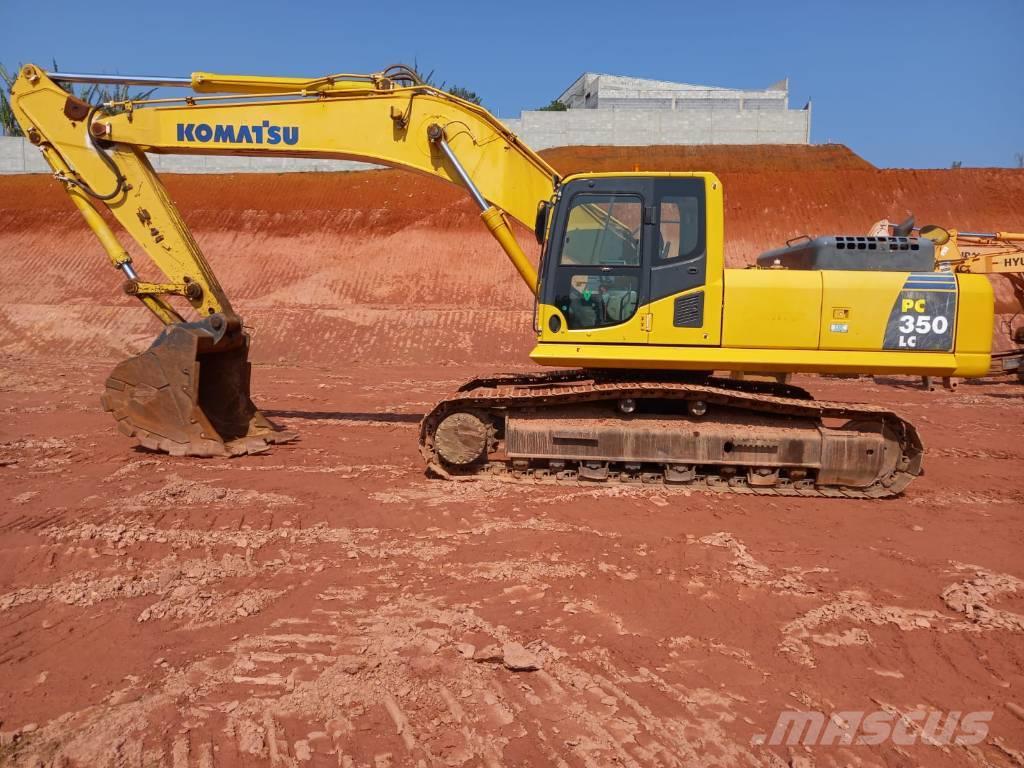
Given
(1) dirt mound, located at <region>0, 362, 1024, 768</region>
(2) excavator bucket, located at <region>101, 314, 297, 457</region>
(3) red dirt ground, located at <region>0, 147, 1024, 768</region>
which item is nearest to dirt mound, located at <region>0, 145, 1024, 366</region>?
(3) red dirt ground, located at <region>0, 147, 1024, 768</region>

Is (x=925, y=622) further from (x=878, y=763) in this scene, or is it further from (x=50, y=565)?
(x=50, y=565)

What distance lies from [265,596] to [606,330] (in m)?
3.30

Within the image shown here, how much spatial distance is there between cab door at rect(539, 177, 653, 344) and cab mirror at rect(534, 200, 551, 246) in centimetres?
34

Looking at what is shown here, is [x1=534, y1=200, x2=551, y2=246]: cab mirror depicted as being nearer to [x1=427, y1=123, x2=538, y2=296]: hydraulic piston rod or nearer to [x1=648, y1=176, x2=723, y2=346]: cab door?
[x1=427, y1=123, x2=538, y2=296]: hydraulic piston rod

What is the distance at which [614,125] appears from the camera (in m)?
28.4

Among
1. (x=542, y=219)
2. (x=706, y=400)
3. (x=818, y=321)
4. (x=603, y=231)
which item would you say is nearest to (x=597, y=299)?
(x=603, y=231)

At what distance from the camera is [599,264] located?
6.18 m

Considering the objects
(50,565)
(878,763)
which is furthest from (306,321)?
(878,763)

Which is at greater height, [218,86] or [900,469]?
[218,86]

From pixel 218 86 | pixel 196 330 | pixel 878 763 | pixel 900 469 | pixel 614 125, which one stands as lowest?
pixel 878 763

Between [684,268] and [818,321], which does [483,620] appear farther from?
[818,321]

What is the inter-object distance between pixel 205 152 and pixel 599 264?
421 cm

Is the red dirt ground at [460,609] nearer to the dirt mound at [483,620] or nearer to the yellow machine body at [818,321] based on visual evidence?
the dirt mound at [483,620]

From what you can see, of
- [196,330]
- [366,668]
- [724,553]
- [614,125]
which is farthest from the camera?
[614,125]
